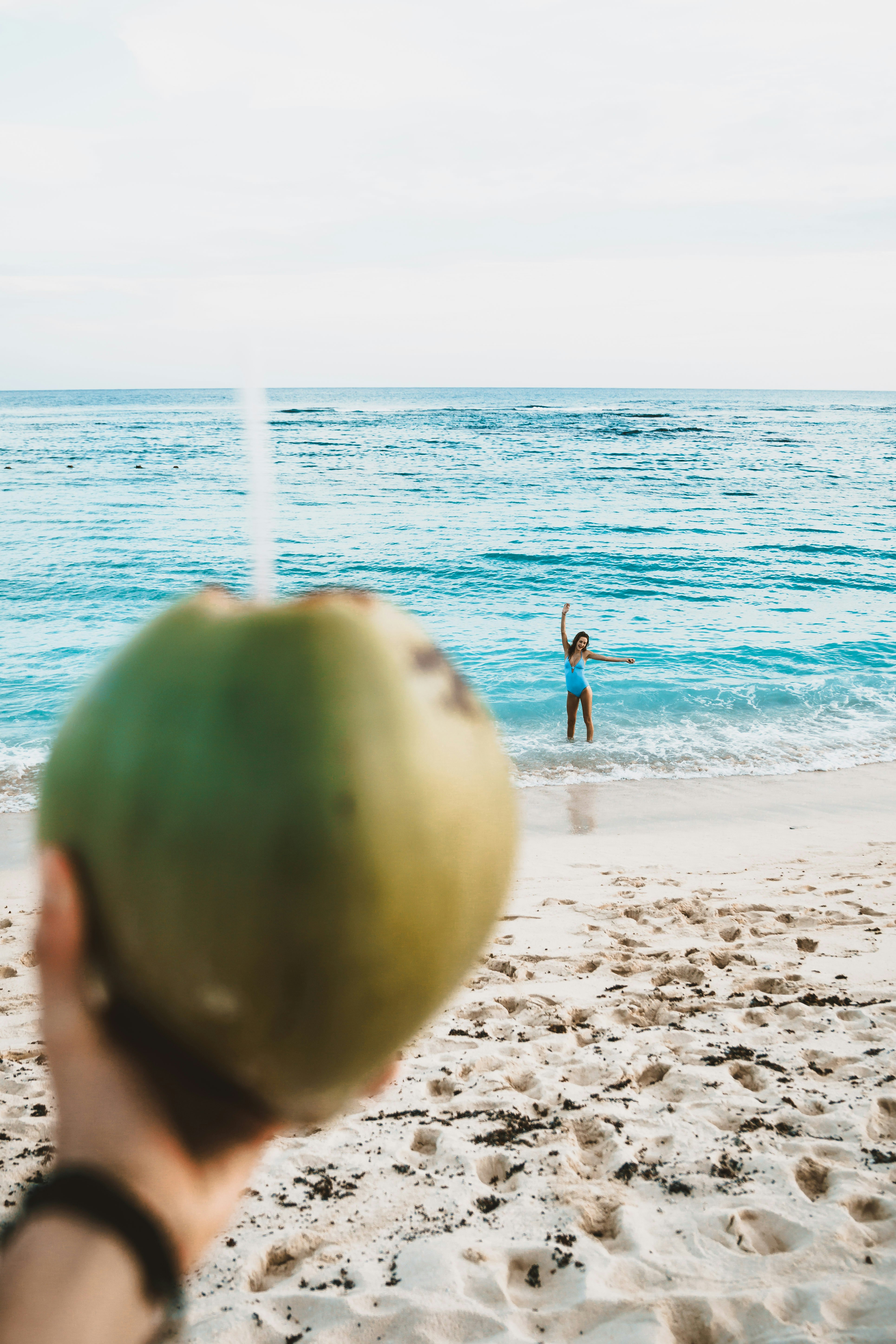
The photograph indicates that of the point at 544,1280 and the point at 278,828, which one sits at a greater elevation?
the point at 278,828

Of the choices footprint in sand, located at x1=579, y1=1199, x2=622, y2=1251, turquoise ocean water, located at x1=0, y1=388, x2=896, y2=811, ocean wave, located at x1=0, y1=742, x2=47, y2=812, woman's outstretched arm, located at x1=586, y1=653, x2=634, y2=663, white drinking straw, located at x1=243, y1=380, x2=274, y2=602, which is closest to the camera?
white drinking straw, located at x1=243, y1=380, x2=274, y2=602

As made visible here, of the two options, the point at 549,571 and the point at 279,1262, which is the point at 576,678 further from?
the point at 549,571

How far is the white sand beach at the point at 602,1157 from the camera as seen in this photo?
2.59m

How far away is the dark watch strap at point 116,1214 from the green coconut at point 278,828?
0.17 m

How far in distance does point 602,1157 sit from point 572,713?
7350 mm

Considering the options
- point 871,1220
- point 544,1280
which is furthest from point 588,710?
point 544,1280

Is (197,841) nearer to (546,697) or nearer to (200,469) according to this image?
(546,697)

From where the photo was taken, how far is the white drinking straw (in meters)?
1.01

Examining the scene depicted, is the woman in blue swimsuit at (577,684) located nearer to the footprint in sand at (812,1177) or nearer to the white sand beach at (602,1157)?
the white sand beach at (602,1157)

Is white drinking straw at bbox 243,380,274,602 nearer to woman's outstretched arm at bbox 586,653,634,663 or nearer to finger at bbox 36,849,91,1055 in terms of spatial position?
finger at bbox 36,849,91,1055

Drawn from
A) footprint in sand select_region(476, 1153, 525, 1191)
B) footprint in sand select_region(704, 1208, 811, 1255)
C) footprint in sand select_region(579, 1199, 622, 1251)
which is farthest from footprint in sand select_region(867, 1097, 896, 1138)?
footprint in sand select_region(476, 1153, 525, 1191)

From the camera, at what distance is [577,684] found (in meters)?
10.4

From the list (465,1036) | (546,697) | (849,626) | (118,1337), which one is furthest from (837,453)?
(118,1337)

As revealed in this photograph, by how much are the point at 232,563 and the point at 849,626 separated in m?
12.6
